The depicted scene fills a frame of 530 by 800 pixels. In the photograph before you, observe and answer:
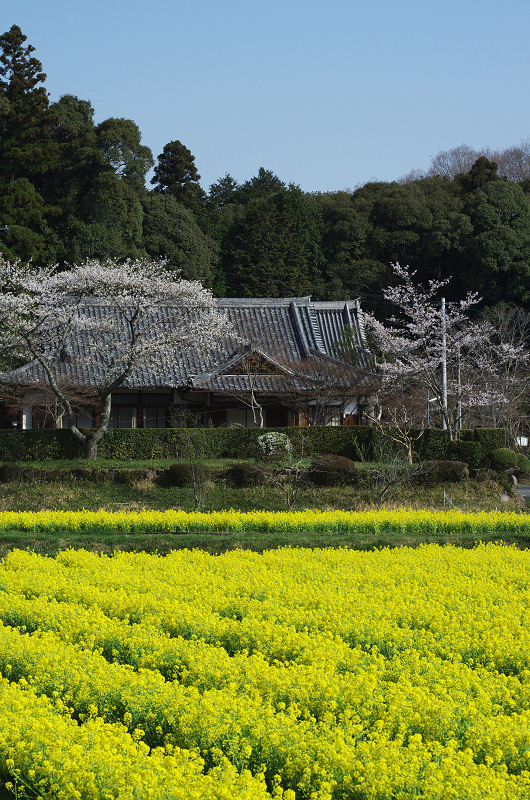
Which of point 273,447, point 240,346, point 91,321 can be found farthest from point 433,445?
point 240,346

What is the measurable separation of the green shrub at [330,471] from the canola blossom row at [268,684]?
7.77 m

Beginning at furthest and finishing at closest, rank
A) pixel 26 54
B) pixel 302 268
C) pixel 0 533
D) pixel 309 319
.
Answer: pixel 302 268 < pixel 26 54 < pixel 309 319 < pixel 0 533

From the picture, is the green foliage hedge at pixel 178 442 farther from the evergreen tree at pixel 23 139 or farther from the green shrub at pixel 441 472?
the evergreen tree at pixel 23 139

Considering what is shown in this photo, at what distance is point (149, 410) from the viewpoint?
25.2 meters

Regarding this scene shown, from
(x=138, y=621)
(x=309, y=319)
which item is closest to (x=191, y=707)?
(x=138, y=621)

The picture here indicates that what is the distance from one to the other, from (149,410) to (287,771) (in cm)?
2165

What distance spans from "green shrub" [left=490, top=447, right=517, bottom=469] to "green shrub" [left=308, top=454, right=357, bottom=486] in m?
Result: 3.56

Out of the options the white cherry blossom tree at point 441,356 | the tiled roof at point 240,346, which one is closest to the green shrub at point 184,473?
the tiled roof at point 240,346

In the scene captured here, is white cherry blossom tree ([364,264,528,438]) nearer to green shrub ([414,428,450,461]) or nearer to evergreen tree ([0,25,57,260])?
green shrub ([414,428,450,461])

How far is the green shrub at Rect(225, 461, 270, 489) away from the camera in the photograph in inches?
648

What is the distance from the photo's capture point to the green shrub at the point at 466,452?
57.8 feet

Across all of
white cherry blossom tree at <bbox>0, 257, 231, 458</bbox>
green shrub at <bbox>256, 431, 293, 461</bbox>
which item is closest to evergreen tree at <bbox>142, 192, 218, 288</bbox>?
white cherry blossom tree at <bbox>0, 257, 231, 458</bbox>

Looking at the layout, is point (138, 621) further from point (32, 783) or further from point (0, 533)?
point (0, 533)

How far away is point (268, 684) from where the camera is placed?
4.94m
